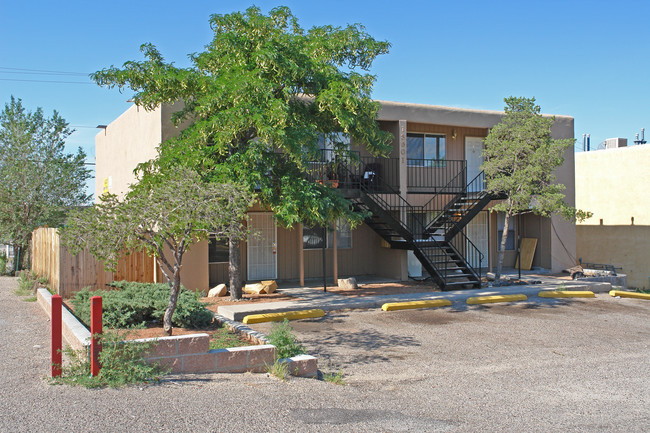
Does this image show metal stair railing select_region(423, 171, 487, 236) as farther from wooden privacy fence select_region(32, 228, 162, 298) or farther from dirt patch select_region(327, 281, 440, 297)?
wooden privacy fence select_region(32, 228, 162, 298)

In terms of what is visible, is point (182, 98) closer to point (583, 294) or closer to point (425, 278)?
point (425, 278)

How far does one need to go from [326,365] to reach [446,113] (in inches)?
499

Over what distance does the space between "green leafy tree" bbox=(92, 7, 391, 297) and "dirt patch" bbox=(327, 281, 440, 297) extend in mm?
3052

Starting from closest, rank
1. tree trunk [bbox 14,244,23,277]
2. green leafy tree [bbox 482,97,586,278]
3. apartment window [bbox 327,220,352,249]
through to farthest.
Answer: green leafy tree [bbox 482,97,586,278] < apartment window [bbox 327,220,352,249] < tree trunk [bbox 14,244,23,277]

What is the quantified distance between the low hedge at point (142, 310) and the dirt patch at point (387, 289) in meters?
5.82

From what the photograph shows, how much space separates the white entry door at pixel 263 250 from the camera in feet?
59.2

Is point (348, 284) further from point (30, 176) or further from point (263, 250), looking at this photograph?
point (30, 176)

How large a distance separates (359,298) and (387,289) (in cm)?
228

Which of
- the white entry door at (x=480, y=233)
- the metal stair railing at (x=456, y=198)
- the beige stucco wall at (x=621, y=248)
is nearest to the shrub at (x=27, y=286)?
the metal stair railing at (x=456, y=198)

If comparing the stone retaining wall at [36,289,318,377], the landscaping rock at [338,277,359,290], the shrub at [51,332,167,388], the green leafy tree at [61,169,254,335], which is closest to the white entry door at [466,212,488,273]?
the landscaping rock at [338,277,359,290]

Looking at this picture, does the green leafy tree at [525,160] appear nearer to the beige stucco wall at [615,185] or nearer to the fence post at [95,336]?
the beige stucco wall at [615,185]

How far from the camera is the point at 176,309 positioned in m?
10.2

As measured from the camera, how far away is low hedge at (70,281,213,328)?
9.71m

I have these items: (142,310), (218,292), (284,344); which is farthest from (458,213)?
(284,344)
